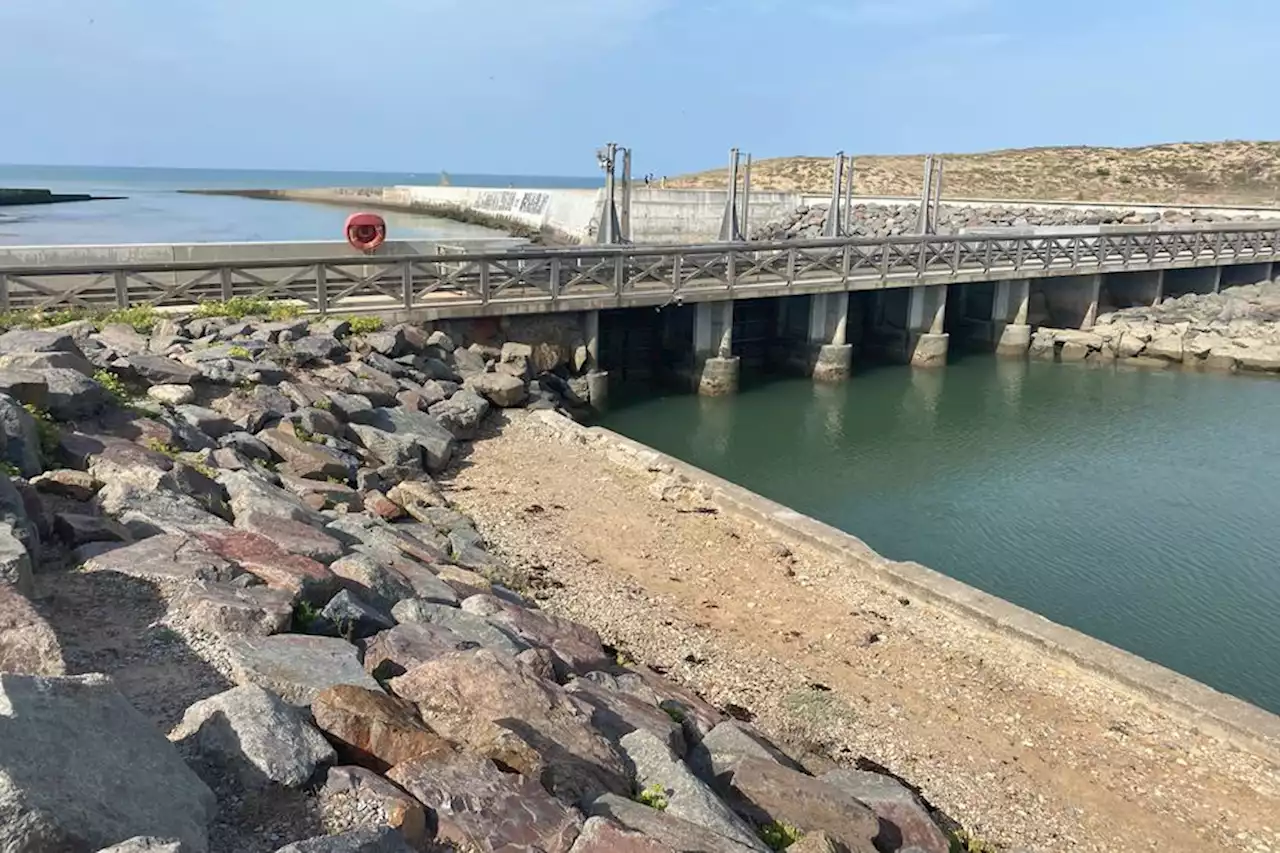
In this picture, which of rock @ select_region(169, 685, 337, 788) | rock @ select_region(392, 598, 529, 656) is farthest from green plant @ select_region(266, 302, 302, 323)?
rock @ select_region(169, 685, 337, 788)

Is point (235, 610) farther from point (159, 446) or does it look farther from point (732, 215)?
point (732, 215)

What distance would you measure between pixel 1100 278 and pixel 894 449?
14.9m

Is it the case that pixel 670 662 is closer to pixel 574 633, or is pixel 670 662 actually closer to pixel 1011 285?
pixel 574 633

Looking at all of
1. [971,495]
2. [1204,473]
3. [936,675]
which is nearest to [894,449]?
[971,495]

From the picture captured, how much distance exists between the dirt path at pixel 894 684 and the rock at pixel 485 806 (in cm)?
346

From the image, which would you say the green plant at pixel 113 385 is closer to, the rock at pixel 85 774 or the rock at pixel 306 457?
the rock at pixel 306 457

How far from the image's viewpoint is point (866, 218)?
48.1m

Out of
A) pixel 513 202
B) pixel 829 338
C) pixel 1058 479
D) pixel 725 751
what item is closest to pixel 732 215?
pixel 829 338

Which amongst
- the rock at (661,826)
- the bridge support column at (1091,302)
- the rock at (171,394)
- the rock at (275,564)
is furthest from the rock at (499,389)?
the bridge support column at (1091,302)

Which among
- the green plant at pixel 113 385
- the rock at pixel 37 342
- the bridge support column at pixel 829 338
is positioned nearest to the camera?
the green plant at pixel 113 385

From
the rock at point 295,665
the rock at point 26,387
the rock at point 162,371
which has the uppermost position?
the rock at point 26,387

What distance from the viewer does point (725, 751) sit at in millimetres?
5656

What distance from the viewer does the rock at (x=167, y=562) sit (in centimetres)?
530

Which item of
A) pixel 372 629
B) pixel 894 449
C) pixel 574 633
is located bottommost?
pixel 894 449
